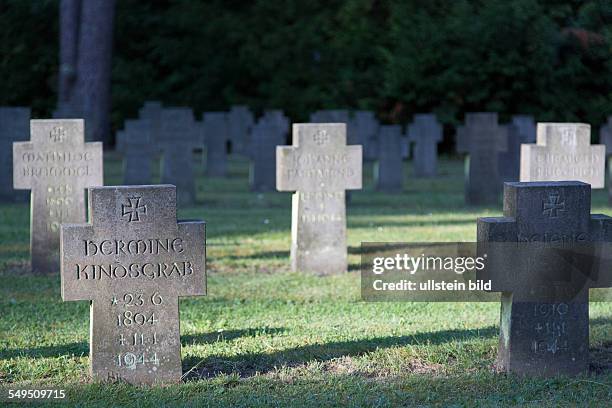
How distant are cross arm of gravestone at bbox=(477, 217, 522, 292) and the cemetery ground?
2.09 feet

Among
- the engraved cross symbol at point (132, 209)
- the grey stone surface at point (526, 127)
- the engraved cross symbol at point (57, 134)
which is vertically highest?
the grey stone surface at point (526, 127)

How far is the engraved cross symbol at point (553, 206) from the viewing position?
7.46m

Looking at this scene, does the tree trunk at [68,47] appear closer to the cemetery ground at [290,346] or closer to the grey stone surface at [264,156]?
the grey stone surface at [264,156]

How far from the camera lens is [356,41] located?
134 ft

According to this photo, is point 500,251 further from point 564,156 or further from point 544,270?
point 564,156

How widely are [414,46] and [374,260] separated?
83.8 feet

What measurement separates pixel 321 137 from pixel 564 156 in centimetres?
295

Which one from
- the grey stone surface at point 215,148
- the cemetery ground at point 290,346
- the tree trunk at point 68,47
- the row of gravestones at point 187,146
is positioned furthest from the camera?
the tree trunk at point 68,47

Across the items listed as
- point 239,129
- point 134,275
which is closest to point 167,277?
point 134,275

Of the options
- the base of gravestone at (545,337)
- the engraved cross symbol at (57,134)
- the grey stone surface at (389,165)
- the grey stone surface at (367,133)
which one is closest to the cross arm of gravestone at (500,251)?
the base of gravestone at (545,337)

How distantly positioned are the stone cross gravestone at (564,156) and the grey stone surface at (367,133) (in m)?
9.82

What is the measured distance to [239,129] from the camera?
29562mm

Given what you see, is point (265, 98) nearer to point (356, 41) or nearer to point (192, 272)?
point (356, 41)

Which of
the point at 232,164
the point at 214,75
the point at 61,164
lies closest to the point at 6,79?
the point at 214,75
